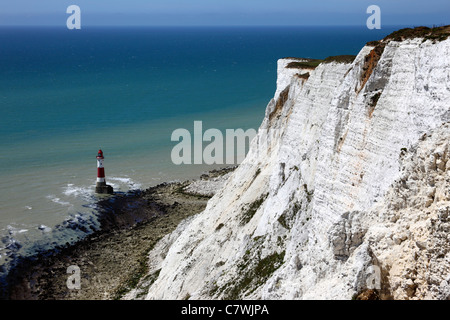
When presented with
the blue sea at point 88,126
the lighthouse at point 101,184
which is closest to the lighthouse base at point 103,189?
the lighthouse at point 101,184

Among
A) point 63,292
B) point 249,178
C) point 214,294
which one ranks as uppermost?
point 249,178

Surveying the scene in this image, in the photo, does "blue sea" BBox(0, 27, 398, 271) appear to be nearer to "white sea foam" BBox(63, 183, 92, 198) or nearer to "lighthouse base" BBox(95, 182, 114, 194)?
"white sea foam" BBox(63, 183, 92, 198)

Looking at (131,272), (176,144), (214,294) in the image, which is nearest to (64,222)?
(131,272)

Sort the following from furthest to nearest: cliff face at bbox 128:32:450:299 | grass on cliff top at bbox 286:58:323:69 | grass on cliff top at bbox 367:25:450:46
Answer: grass on cliff top at bbox 286:58:323:69 < grass on cliff top at bbox 367:25:450:46 < cliff face at bbox 128:32:450:299

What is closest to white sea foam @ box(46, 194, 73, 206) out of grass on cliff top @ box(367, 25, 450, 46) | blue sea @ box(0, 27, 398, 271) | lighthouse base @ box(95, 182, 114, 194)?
blue sea @ box(0, 27, 398, 271)

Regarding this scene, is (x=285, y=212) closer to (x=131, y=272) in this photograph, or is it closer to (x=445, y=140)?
(x=445, y=140)

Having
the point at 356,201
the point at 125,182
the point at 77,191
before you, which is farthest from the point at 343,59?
the point at 125,182

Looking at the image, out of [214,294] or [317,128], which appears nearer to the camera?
[214,294]

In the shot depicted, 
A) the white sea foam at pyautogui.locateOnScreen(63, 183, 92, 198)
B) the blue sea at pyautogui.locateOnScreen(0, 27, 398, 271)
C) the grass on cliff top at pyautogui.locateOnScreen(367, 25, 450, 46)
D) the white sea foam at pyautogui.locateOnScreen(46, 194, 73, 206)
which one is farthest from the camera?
the white sea foam at pyautogui.locateOnScreen(63, 183, 92, 198)

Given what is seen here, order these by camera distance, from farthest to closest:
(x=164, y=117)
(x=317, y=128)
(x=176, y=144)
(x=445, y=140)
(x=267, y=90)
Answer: (x=267, y=90)
(x=164, y=117)
(x=176, y=144)
(x=317, y=128)
(x=445, y=140)
